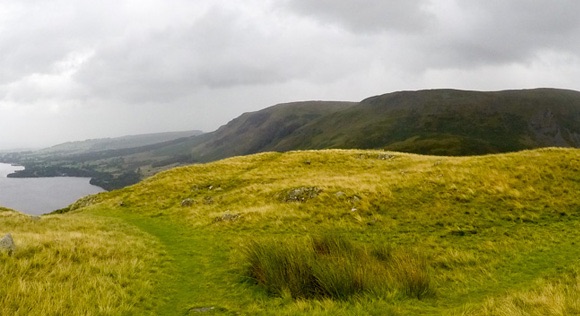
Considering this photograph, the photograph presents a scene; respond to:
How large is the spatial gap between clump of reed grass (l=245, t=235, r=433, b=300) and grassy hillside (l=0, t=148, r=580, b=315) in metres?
0.05

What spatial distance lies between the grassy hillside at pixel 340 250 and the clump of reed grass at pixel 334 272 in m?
0.05

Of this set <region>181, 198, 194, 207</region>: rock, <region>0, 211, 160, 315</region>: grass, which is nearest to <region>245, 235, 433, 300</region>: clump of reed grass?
<region>0, 211, 160, 315</region>: grass

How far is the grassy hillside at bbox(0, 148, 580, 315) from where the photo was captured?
979 centimetres

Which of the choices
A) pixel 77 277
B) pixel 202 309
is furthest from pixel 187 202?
pixel 202 309

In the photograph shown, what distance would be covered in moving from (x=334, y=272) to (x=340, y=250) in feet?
8.73

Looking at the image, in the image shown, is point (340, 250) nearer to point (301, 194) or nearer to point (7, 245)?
point (7, 245)

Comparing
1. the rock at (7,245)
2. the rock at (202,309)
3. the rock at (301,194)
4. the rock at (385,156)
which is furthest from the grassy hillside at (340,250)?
the rock at (385,156)

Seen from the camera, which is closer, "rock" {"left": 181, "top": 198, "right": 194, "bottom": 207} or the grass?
the grass

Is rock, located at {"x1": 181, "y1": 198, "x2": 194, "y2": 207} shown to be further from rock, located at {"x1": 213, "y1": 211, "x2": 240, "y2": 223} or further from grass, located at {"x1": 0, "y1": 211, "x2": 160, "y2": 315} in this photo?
grass, located at {"x1": 0, "y1": 211, "x2": 160, "y2": 315}

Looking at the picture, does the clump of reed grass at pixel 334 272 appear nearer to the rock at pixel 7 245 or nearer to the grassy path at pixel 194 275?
the grassy path at pixel 194 275

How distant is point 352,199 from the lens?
23.2 metres

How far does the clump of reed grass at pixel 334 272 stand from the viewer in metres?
10.2

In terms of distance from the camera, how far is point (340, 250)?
42.9 feet

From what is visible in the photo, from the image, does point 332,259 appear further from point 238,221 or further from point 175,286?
point 238,221
